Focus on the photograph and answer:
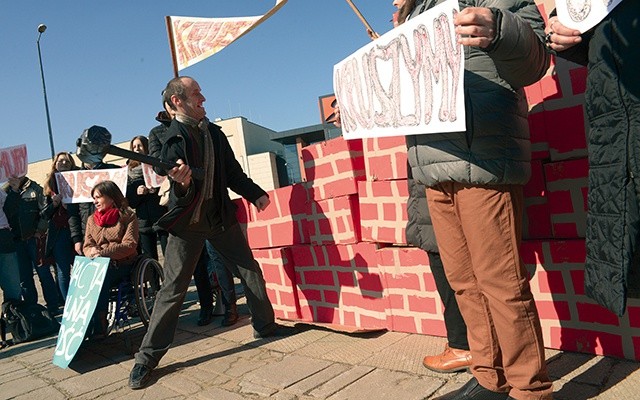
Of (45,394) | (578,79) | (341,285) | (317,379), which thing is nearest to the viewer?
(578,79)

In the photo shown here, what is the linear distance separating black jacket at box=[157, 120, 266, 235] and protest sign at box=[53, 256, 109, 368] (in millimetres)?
991

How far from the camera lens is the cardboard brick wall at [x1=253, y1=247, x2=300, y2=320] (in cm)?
419

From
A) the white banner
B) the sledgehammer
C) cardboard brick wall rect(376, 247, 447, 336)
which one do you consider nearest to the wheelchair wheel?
the sledgehammer

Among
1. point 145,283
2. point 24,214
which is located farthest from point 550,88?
point 24,214

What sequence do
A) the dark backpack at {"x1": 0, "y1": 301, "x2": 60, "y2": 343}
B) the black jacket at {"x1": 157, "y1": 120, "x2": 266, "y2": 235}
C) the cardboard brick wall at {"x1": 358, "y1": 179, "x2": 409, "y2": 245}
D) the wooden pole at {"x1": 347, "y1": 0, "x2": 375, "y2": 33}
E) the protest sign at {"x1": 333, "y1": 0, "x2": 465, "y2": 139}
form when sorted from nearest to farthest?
1. the protest sign at {"x1": 333, "y1": 0, "x2": 465, "y2": 139}
2. the wooden pole at {"x1": 347, "y1": 0, "x2": 375, "y2": 33}
3. the cardboard brick wall at {"x1": 358, "y1": 179, "x2": 409, "y2": 245}
4. the black jacket at {"x1": 157, "y1": 120, "x2": 266, "y2": 235}
5. the dark backpack at {"x1": 0, "y1": 301, "x2": 60, "y2": 343}

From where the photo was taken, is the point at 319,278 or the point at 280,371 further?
the point at 319,278

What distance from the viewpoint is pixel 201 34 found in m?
4.21

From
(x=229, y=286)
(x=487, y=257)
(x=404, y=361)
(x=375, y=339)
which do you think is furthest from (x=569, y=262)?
(x=229, y=286)

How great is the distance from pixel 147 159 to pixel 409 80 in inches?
66.6

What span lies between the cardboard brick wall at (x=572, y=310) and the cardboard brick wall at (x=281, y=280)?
2.01 metres

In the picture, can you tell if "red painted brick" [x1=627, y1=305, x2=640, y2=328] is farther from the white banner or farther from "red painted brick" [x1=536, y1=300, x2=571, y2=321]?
the white banner

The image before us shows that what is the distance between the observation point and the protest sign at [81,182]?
499 centimetres

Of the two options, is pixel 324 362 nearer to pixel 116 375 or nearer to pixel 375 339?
pixel 375 339

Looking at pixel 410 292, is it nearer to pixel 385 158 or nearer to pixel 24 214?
pixel 385 158
